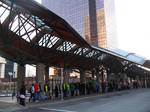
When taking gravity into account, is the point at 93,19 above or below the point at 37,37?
above

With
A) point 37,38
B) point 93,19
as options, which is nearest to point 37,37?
point 37,38

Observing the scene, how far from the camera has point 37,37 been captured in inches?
925

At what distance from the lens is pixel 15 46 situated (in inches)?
957

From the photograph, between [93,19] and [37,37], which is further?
[93,19]

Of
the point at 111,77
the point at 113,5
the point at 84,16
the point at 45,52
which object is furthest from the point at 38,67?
the point at 113,5

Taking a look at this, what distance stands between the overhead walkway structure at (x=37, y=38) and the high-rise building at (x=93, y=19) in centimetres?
7680

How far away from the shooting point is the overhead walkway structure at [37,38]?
746 inches

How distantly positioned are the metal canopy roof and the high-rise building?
254ft

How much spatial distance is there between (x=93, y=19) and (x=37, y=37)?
9335 cm

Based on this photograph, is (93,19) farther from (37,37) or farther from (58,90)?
(37,37)

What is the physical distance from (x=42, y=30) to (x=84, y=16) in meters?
90.8

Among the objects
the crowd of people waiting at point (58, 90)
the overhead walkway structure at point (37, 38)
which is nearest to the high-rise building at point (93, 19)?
the crowd of people waiting at point (58, 90)

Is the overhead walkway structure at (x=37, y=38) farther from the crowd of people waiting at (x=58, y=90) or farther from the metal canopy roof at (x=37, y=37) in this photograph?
the crowd of people waiting at (x=58, y=90)

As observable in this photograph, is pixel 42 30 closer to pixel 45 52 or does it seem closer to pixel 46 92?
pixel 45 52
